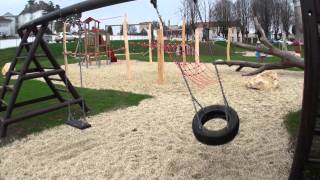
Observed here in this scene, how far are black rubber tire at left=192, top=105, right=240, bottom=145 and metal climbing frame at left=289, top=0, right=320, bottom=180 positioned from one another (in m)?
0.84

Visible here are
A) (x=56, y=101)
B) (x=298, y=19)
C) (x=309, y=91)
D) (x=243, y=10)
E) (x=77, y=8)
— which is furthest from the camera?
(x=243, y=10)

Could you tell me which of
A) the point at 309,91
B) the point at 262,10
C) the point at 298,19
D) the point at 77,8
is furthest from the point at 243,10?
the point at 309,91

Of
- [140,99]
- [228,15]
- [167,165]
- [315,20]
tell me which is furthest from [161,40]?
[228,15]

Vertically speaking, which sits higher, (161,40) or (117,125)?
(161,40)

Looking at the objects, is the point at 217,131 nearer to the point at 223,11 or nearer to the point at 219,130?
the point at 219,130

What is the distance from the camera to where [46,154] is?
201 inches

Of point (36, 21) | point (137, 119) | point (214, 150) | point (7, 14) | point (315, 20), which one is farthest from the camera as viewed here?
point (7, 14)

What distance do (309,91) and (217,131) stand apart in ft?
3.93

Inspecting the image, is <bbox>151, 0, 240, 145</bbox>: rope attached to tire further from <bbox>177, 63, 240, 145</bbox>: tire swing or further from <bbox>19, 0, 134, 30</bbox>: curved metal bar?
<bbox>19, 0, 134, 30</bbox>: curved metal bar

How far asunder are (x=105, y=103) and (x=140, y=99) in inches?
31.2

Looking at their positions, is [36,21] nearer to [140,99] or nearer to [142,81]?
[140,99]

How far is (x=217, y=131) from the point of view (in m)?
3.54

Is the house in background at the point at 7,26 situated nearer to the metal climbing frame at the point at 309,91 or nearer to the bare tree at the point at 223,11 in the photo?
the bare tree at the point at 223,11

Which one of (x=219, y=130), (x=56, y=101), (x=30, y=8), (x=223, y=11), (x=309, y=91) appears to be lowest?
(x=56, y=101)
